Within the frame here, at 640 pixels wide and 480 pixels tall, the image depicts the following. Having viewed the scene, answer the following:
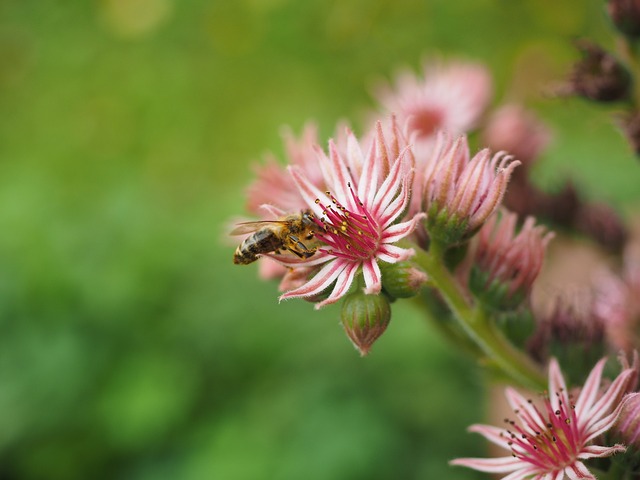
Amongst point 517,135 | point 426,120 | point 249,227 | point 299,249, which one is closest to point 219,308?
point 426,120

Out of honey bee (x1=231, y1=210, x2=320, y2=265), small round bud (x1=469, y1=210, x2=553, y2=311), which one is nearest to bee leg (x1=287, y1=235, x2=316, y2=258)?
honey bee (x1=231, y1=210, x2=320, y2=265)

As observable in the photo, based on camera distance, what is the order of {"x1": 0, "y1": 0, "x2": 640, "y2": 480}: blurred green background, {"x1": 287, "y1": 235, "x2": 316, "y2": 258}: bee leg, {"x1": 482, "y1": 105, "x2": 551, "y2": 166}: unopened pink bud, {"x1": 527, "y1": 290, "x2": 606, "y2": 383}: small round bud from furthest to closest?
1. {"x1": 0, "y1": 0, "x2": 640, "y2": 480}: blurred green background
2. {"x1": 482, "y1": 105, "x2": 551, "y2": 166}: unopened pink bud
3. {"x1": 527, "y1": 290, "x2": 606, "y2": 383}: small round bud
4. {"x1": 287, "y1": 235, "x2": 316, "y2": 258}: bee leg

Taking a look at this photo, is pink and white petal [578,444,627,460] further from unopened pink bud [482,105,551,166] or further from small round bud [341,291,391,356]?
unopened pink bud [482,105,551,166]

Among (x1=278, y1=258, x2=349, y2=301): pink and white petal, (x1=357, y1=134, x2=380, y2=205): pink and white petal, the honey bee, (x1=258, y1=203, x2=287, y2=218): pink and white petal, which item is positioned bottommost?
(x1=278, y1=258, x2=349, y2=301): pink and white petal

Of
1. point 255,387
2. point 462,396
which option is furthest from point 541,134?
point 255,387

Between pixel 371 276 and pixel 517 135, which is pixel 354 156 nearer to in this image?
pixel 371 276

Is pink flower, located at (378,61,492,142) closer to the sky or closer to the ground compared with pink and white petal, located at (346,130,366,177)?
closer to the sky

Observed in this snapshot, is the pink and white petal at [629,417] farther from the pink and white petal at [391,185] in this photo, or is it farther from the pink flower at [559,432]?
the pink and white petal at [391,185]
